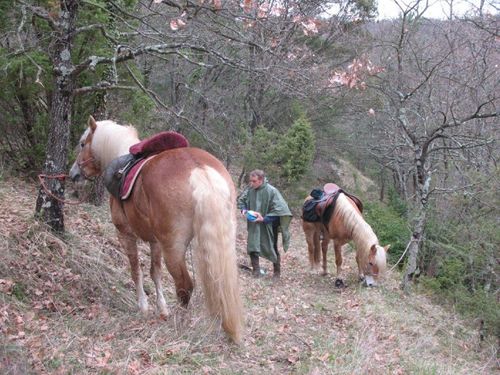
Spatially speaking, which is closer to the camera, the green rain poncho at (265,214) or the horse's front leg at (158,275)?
the horse's front leg at (158,275)

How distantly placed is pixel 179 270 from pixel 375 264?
5.10 meters

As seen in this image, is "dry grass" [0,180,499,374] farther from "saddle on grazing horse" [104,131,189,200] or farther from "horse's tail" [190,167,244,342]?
"saddle on grazing horse" [104,131,189,200]

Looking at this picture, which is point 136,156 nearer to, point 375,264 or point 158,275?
point 158,275

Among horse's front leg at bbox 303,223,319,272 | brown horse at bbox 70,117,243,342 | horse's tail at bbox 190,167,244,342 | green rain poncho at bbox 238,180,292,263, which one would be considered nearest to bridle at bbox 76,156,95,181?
brown horse at bbox 70,117,243,342

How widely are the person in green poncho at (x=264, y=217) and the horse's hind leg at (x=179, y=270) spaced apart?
4.28 m

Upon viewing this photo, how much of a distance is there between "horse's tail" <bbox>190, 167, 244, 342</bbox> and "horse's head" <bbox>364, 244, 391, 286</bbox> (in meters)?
4.94

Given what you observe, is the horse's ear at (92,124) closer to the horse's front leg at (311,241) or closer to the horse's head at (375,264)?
the horse's head at (375,264)

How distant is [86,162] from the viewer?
563cm

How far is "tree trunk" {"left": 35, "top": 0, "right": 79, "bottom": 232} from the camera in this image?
5539mm

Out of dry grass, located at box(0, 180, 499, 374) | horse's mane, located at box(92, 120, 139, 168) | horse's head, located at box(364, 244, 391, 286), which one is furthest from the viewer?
horse's head, located at box(364, 244, 391, 286)

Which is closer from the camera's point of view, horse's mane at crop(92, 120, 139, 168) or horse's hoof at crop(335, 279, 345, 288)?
horse's mane at crop(92, 120, 139, 168)

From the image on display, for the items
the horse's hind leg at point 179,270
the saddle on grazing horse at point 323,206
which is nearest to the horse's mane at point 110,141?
the horse's hind leg at point 179,270

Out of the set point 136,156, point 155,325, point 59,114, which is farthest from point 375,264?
point 59,114

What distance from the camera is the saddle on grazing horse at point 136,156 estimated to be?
4789mm
